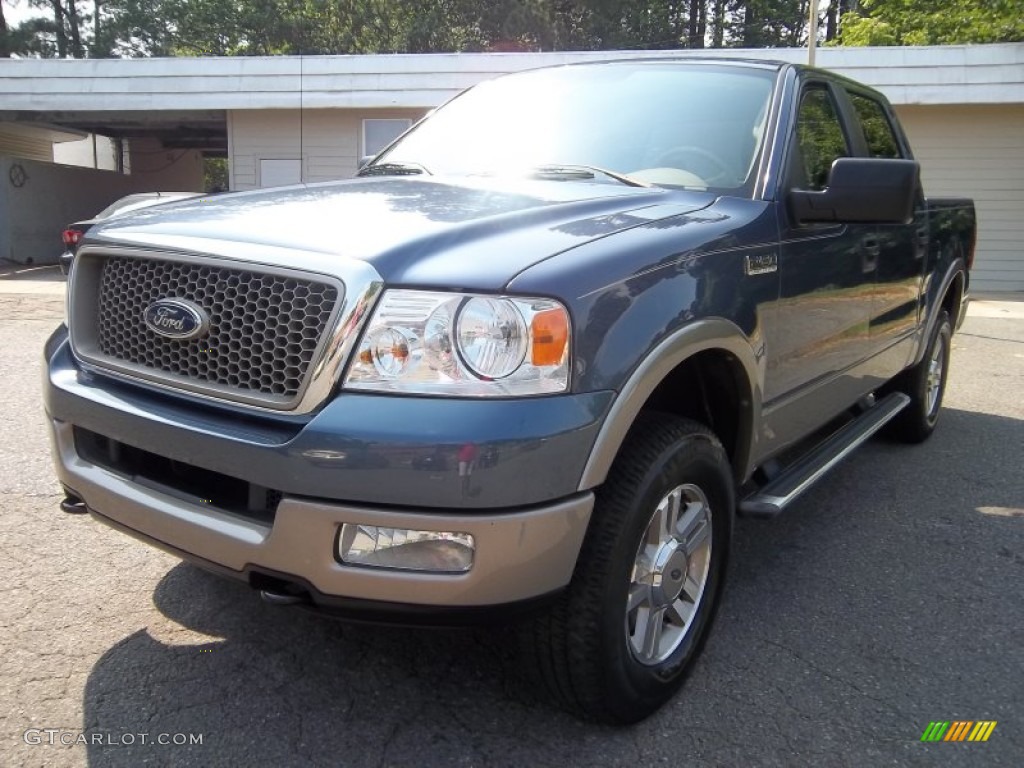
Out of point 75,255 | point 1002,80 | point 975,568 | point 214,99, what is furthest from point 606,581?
point 214,99

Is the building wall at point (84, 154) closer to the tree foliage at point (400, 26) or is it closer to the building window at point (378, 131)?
the tree foliage at point (400, 26)

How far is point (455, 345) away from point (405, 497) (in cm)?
35

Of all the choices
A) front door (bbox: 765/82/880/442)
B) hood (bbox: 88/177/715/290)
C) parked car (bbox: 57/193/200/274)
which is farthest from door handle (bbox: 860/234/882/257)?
parked car (bbox: 57/193/200/274)

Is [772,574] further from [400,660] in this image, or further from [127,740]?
[127,740]

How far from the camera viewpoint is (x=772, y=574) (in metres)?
3.52

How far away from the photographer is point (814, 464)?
11.4 ft

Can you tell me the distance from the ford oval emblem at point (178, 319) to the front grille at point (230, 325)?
2cm

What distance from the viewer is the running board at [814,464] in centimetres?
292

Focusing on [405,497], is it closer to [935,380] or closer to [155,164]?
[935,380]

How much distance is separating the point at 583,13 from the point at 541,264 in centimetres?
3681

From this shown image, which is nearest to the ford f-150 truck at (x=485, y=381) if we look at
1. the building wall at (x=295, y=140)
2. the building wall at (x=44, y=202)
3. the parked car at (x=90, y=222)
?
the parked car at (x=90, y=222)

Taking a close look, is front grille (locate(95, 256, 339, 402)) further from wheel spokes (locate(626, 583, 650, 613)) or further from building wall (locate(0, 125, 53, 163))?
building wall (locate(0, 125, 53, 163))

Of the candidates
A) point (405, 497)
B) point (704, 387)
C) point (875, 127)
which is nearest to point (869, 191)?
point (704, 387)

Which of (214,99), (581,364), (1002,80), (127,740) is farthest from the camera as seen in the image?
(214,99)
